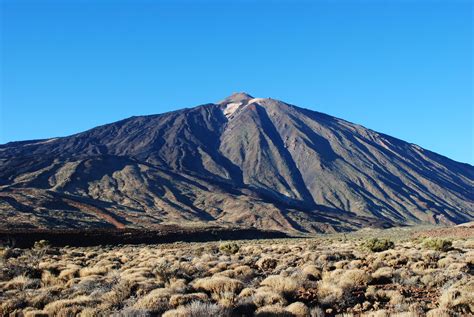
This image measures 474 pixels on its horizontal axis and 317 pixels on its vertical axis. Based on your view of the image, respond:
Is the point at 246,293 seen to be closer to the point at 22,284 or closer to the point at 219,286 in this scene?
the point at 219,286

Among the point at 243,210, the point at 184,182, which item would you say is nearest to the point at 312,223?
the point at 243,210

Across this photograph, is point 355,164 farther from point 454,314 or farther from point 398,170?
point 454,314

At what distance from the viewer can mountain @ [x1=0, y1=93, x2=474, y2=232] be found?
299 ft

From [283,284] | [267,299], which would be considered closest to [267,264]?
[283,284]

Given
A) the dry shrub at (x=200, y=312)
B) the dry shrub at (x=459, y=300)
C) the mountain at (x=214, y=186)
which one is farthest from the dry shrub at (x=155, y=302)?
the mountain at (x=214, y=186)

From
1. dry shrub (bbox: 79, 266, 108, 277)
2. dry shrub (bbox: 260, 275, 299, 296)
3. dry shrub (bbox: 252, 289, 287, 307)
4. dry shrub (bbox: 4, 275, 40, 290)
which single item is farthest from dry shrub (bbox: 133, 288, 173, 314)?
dry shrub (bbox: 79, 266, 108, 277)

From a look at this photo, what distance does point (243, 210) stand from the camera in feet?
358

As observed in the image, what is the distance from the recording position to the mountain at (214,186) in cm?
9112

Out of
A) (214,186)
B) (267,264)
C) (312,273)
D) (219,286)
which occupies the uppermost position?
(214,186)

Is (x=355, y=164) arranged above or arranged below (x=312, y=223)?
above

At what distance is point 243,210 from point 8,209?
168ft

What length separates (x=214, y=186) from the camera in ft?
427

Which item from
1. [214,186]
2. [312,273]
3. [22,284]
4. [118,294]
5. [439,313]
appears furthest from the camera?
[214,186]

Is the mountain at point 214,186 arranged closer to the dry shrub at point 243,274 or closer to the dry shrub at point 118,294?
the dry shrub at point 243,274
